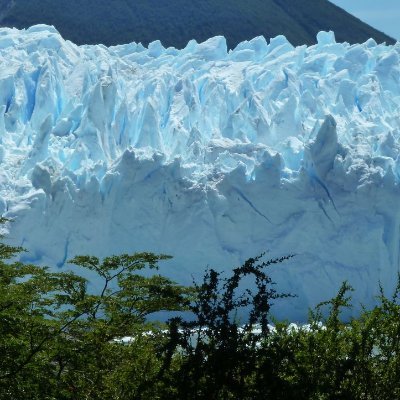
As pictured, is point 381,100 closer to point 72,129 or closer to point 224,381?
point 72,129

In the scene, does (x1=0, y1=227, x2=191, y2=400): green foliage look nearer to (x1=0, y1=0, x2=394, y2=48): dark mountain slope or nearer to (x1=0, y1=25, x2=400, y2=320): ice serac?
(x1=0, y1=25, x2=400, y2=320): ice serac

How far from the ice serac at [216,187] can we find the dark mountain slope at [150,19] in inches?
506

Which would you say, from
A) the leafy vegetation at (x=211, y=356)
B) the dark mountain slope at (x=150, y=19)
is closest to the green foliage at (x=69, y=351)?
the leafy vegetation at (x=211, y=356)

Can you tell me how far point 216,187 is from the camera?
13.1 meters

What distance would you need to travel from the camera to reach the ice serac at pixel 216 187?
1305 cm

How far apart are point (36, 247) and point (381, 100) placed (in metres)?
7.10

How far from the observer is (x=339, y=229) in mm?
13289

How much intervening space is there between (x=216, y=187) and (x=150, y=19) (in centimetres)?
1615

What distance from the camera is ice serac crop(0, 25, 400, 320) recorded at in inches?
514

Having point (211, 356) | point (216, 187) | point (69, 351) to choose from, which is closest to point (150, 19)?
point (216, 187)

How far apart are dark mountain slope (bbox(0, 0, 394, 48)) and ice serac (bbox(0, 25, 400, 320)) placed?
42.2 ft

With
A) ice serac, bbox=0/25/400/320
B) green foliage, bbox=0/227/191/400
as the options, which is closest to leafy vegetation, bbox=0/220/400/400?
green foliage, bbox=0/227/191/400

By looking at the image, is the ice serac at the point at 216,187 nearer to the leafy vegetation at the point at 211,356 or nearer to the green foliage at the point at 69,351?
the green foliage at the point at 69,351

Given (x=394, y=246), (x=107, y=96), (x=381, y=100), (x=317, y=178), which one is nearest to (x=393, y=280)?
(x=394, y=246)
